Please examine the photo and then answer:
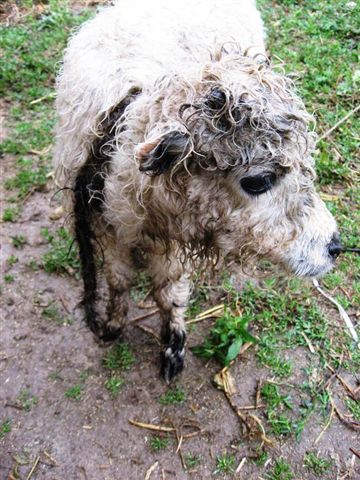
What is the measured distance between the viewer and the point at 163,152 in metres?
1.99

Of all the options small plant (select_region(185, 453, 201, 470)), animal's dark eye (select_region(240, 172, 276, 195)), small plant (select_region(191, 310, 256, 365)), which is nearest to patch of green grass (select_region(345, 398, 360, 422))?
small plant (select_region(191, 310, 256, 365))

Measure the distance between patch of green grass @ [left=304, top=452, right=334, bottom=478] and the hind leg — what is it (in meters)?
1.37

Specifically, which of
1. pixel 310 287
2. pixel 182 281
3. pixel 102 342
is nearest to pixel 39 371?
pixel 102 342

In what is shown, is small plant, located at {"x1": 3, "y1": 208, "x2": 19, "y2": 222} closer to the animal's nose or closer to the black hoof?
the black hoof

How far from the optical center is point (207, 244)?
7.88 ft

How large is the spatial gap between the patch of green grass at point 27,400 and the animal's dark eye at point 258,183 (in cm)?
198

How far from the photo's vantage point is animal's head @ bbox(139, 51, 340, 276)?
2031 mm

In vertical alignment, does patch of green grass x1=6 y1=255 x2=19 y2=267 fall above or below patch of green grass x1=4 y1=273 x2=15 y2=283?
above

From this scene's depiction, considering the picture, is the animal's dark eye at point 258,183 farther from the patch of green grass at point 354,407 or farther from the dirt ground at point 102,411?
the patch of green grass at point 354,407

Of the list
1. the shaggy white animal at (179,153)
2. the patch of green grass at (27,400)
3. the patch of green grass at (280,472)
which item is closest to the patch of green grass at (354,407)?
the patch of green grass at (280,472)

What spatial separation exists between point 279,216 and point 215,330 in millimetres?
1370

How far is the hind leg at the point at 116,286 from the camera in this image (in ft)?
10.2

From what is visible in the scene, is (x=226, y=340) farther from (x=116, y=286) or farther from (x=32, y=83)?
(x=32, y=83)

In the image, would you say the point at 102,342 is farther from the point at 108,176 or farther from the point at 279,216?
the point at 279,216
